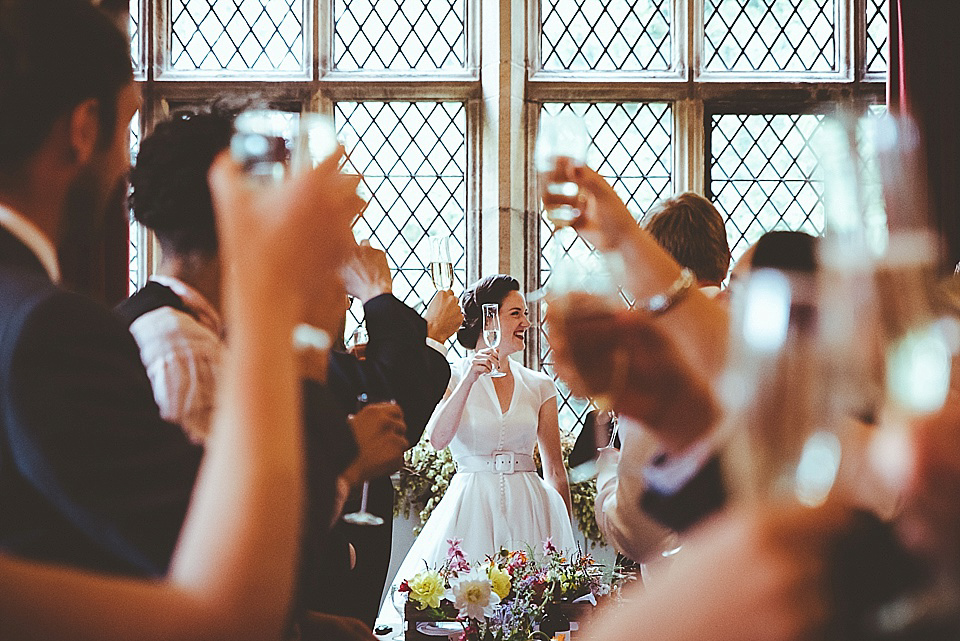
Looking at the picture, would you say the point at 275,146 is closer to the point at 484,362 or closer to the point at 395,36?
the point at 484,362

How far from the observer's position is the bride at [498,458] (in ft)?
14.5

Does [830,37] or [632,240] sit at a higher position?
[830,37]

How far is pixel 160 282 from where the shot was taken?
1.41 m

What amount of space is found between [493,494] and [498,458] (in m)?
0.17

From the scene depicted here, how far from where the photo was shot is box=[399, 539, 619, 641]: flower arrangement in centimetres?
265

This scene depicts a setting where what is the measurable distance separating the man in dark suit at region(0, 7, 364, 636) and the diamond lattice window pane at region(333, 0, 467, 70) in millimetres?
5058

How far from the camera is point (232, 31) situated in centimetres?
589

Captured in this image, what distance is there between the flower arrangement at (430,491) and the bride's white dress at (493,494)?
2.20ft

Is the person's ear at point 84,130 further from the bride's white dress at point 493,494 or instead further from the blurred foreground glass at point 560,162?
the bride's white dress at point 493,494

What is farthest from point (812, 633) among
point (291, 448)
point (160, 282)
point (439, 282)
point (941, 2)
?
point (941, 2)

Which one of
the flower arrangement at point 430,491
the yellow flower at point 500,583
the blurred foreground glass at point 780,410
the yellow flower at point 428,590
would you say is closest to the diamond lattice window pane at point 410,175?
the flower arrangement at point 430,491

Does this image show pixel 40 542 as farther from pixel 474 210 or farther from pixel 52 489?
pixel 474 210

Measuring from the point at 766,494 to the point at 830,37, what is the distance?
6.04 meters

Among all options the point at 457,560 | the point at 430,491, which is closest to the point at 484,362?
the point at 457,560
